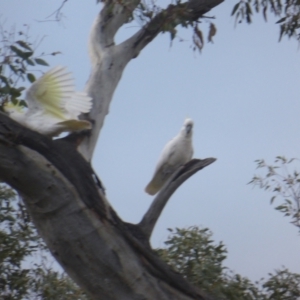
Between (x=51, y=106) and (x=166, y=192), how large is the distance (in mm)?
655

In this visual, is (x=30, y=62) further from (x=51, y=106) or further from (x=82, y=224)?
(x=82, y=224)

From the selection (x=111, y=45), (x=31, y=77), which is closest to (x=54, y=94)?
(x=31, y=77)

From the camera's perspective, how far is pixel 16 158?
294 centimetres

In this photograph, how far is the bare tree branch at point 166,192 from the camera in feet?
10.5

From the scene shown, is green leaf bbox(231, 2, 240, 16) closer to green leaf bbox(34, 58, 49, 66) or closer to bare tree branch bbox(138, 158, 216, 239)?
bare tree branch bbox(138, 158, 216, 239)

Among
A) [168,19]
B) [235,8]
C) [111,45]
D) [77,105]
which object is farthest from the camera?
[235,8]

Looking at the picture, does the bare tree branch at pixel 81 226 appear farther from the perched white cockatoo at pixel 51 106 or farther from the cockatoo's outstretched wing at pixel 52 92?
the cockatoo's outstretched wing at pixel 52 92

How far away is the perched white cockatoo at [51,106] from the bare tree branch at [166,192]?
457 millimetres

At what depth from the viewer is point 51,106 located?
331cm

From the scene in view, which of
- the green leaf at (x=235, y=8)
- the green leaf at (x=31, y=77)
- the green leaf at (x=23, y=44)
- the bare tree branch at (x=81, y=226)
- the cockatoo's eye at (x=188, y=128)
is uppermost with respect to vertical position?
the green leaf at (x=235, y=8)

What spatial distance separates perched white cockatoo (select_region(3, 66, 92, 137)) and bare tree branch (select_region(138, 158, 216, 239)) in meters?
0.46

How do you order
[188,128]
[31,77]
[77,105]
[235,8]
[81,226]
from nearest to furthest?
1. [81,226]
2. [31,77]
3. [77,105]
4. [235,8]
5. [188,128]

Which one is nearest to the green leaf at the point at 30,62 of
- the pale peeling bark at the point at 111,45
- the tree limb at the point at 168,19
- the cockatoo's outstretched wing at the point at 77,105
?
the cockatoo's outstretched wing at the point at 77,105

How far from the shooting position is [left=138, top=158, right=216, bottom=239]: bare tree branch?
3207 millimetres
